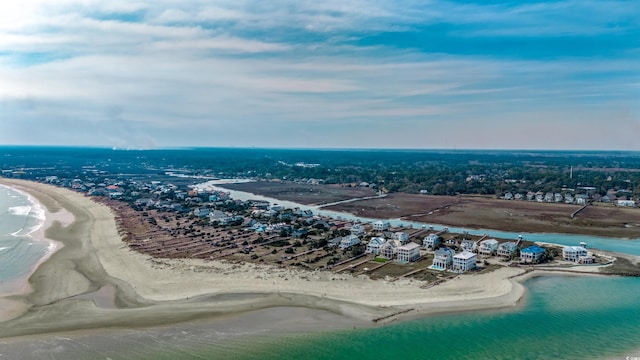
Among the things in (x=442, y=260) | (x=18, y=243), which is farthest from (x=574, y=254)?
(x=18, y=243)

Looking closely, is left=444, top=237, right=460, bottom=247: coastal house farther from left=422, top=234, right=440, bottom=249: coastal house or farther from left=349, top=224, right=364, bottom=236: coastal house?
left=349, top=224, right=364, bottom=236: coastal house

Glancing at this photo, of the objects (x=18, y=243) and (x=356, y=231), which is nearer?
(x=18, y=243)

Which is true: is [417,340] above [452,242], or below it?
below

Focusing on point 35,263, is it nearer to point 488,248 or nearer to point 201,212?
point 201,212

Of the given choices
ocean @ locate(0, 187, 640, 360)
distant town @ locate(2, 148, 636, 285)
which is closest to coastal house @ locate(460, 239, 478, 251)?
distant town @ locate(2, 148, 636, 285)

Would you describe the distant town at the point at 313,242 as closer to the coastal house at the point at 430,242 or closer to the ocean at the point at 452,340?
the coastal house at the point at 430,242

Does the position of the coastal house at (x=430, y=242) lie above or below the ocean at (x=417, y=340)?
above

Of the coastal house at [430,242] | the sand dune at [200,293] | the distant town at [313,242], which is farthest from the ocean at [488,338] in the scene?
the coastal house at [430,242]
